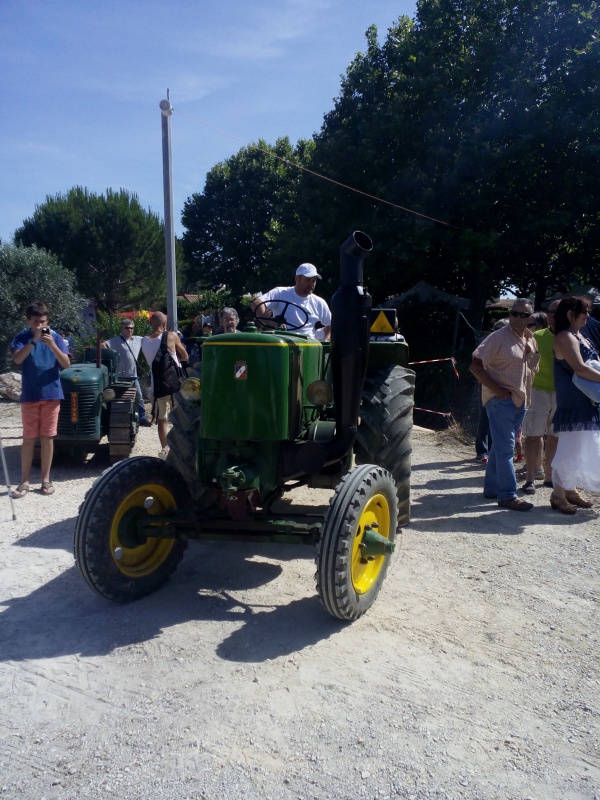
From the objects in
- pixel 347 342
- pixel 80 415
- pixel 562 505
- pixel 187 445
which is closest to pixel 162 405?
pixel 80 415

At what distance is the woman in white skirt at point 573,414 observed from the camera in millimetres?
5707

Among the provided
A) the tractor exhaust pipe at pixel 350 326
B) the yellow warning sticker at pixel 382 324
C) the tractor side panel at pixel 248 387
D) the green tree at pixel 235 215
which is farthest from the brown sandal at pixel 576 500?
the green tree at pixel 235 215

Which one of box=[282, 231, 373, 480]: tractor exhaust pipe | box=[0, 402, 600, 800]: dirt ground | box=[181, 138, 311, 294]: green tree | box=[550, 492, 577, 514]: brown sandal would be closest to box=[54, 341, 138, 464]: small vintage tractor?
box=[0, 402, 600, 800]: dirt ground

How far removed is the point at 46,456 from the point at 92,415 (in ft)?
2.93

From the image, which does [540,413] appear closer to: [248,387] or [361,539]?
[361,539]

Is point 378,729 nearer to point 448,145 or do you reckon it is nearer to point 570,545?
point 570,545

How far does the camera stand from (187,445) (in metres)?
4.52

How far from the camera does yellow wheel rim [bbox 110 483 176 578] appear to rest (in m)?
3.74

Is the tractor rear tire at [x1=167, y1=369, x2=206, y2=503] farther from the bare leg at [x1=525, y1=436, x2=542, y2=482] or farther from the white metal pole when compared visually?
the white metal pole

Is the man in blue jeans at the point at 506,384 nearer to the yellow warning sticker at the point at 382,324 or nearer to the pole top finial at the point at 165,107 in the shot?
the yellow warning sticker at the point at 382,324

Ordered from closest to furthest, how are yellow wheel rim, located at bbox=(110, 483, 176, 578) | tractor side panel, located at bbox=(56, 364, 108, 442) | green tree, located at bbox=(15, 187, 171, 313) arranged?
yellow wheel rim, located at bbox=(110, 483, 176, 578), tractor side panel, located at bbox=(56, 364, 108, 442), green tree, located at bbox=(15, 187, 171, 313)

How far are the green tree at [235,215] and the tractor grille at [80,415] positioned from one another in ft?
90.6

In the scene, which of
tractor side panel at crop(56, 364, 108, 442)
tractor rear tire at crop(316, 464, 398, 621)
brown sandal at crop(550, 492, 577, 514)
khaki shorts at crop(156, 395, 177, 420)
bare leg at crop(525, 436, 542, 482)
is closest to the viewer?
tractor rear tire at crop(316, 464, 398, 621)

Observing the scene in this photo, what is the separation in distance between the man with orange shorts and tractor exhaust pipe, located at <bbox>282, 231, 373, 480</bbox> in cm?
331
